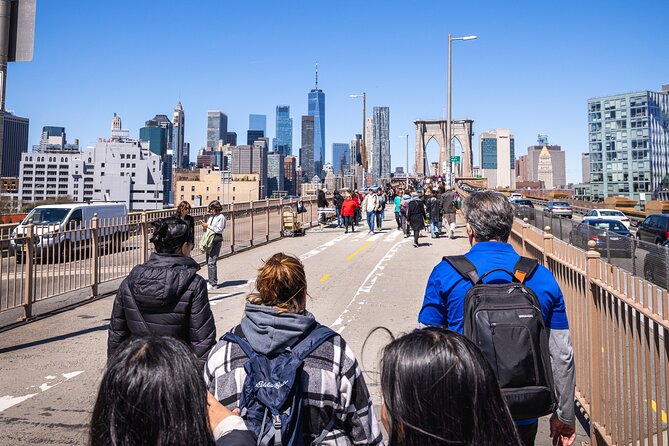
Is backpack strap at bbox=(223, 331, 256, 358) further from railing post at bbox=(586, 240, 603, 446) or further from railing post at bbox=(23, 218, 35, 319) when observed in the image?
railing post at bbox=(23, 218, 35, 319)

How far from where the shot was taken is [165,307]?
12.6 ft

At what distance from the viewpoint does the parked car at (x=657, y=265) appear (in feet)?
36.9

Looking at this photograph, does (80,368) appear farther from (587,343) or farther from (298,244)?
(298,244)

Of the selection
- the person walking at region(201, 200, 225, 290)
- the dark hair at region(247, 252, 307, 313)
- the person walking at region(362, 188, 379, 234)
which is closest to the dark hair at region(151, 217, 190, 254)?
the dark hair at region(247, 252, 307, 313)

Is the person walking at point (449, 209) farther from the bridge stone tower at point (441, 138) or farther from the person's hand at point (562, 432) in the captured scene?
the bridge stone tower at point (441, 138)

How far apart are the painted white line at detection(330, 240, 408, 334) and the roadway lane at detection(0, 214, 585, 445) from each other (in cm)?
2

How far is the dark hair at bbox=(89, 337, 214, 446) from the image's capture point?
1.70 metres

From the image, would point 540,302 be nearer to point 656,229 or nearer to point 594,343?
point 594,343

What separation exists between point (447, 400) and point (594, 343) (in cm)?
291

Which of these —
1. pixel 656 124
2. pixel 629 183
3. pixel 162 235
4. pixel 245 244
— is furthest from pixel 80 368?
pixel 656 124

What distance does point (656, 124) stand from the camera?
12094cm

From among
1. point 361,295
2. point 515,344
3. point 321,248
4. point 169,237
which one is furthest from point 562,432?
point 321,248

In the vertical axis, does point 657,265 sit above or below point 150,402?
below

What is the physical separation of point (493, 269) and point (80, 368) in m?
5.60
